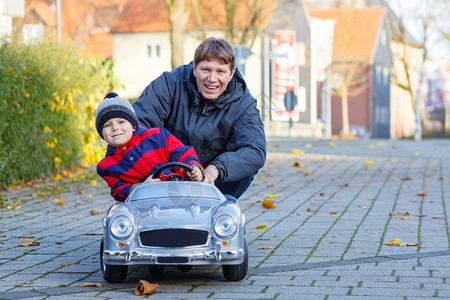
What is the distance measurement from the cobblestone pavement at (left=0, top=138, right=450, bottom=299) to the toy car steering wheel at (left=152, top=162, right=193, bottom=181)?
2.13 ft

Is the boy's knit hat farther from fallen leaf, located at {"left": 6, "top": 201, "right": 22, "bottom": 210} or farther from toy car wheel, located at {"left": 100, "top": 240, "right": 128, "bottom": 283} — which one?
fallen leaf, located at {"left": 6, "top": 201, "right": 22, "bottom": 210}

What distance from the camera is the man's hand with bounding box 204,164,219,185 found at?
523cm

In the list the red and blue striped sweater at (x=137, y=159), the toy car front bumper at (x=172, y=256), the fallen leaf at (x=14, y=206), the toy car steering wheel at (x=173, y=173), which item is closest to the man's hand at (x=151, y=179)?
the toy car steering wheel at (x=173, y=173)

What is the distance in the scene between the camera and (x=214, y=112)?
5.93 m

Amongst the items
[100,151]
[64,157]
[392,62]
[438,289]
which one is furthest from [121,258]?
[392,62]

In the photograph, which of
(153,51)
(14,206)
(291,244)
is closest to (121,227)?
(291,244)

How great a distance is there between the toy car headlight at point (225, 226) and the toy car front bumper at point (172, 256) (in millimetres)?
71

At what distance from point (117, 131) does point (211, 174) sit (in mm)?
688

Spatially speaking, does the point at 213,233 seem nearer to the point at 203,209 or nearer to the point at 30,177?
the point at 203,209

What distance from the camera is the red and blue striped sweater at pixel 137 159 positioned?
17.3ft

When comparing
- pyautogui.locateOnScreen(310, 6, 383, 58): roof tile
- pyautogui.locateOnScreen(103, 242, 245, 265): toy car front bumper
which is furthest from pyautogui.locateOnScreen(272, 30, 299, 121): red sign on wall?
pyautogui.locateOnScreen(103, 242, 245, 265): toy car front bumper

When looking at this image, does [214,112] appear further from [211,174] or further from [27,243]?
[27,243]

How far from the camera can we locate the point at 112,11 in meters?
73.6

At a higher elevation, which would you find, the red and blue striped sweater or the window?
the window
